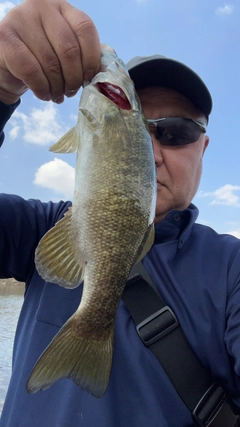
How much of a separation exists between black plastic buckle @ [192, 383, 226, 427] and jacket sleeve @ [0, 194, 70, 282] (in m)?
1.20

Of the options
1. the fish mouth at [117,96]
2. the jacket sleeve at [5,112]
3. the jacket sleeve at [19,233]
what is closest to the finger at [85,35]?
the fish mouth at [117,96]

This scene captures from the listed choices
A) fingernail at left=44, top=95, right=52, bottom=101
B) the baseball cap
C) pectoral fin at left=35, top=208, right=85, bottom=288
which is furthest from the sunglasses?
pectoral fin at left=35, top=208, right=85, bottom=288

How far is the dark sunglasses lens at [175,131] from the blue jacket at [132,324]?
0.48 metres

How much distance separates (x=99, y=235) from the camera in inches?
57.1

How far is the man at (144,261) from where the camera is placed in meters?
1.46

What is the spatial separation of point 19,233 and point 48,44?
43.6 inches

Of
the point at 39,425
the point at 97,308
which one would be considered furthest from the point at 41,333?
the point at 97,308

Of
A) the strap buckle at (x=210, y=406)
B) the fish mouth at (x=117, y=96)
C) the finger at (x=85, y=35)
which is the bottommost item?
the strap buckle at (x=210, y=406)

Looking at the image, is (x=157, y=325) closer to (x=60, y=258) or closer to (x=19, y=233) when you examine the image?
(x=60, y=258)

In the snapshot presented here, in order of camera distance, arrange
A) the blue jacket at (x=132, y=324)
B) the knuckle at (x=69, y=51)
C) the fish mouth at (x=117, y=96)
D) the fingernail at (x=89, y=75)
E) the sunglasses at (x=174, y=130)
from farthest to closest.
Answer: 1. the sunglasses at (x=174, y=130)
2. the blue jacket at (x=132, y=324)
3. the fish mouth at (x=117, y=96)
4. the fingernail at (x=89, y=75)
5. the knuckle at (x=69, y=51)

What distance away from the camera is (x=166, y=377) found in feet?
6.19

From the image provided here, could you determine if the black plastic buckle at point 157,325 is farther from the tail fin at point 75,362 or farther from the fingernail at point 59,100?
the fingernail at point 59,100

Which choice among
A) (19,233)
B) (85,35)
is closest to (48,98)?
(85,35)

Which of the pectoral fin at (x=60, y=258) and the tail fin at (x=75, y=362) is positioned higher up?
the pectoral fin at (x=60, y=258)
